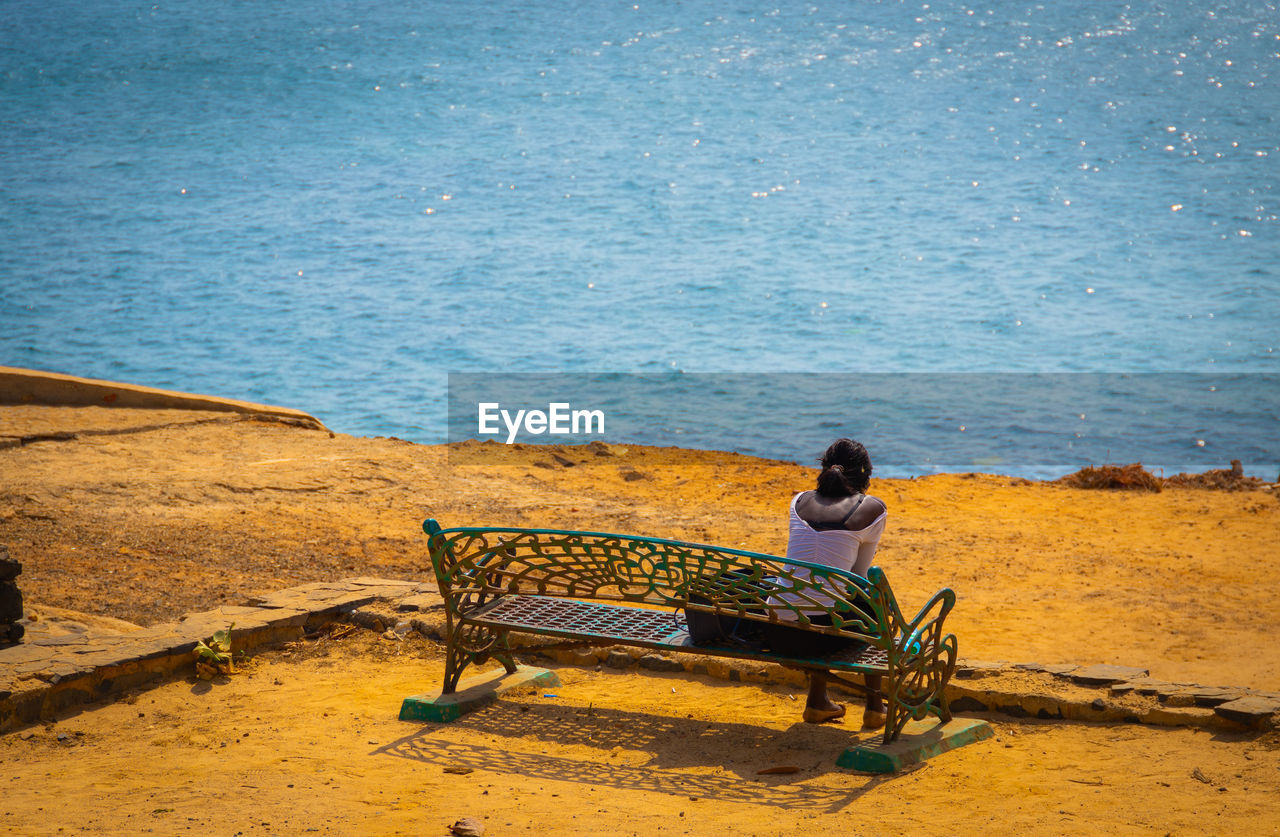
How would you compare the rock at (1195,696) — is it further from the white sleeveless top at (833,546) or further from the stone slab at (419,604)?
the stone slab at (419,604)

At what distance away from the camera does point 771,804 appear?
3.81 metres

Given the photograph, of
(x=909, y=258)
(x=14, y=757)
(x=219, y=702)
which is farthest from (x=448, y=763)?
(x=909, y=258)

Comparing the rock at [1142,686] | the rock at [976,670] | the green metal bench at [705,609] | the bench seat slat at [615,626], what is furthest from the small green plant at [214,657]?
the rock at [1142,686]

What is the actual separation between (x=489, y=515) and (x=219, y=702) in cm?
367

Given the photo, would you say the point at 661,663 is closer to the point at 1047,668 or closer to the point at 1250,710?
the point at 1047,668

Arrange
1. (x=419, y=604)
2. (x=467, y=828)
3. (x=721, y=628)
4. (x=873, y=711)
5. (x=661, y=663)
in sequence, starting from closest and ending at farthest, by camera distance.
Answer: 1. (x=467, y=828)
2. (x=721, y=628)
3. (x=873, y=711)
4. (x=661, y=663)
5. (x=419, y=604)

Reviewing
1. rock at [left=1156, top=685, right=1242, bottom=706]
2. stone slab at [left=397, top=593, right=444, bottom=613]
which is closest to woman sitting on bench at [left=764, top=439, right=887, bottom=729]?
rock at [left=1156, top=685, right=1242, bottom=706]

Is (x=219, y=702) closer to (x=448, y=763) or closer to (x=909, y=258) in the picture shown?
(x=448, y=763)

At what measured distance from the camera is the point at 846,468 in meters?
4.43

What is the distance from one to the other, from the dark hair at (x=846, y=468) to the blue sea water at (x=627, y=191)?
15323 mm

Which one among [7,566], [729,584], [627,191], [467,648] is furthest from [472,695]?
[627,191]

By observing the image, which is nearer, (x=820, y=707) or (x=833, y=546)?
(x=833, y=546)

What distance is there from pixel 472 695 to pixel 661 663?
39.3 inches

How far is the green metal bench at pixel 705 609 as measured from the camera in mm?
4031
